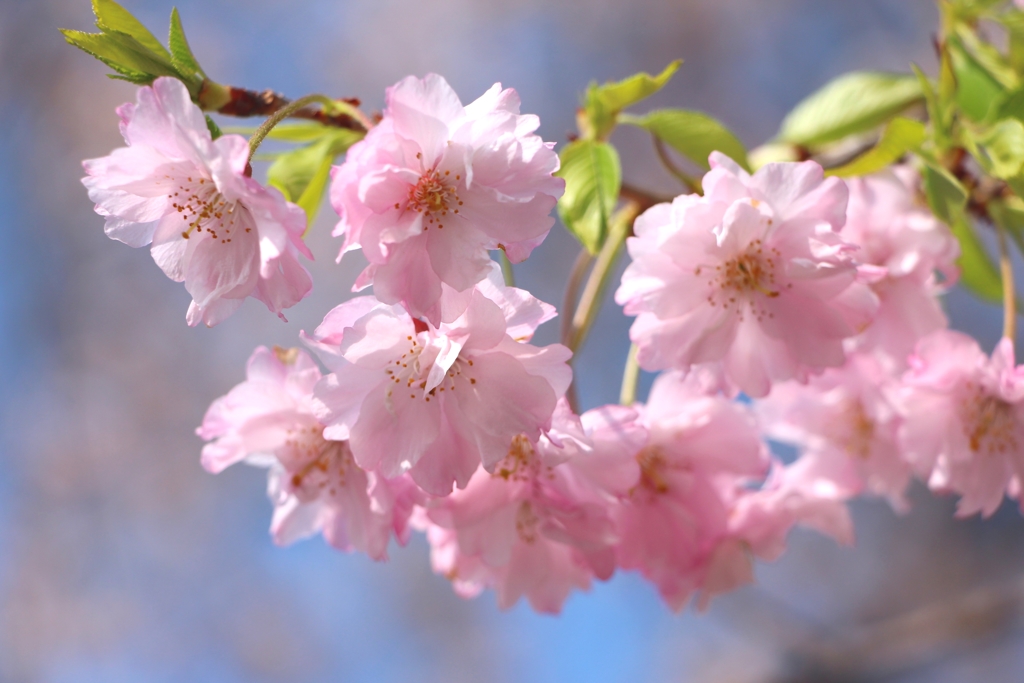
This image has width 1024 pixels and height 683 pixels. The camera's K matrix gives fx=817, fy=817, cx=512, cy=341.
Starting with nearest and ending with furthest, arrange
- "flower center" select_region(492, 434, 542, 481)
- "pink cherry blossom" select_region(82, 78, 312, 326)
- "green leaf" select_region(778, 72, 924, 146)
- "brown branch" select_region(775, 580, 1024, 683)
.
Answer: "pink cherry blossom" select_region(82, 78, 312, 326) → "flower center" select_region(492, 434, 542, 481) → "green leaf" select_region(778, 72, 924, 146) → "brown branch" select_region(775, 580, 1024, 683)

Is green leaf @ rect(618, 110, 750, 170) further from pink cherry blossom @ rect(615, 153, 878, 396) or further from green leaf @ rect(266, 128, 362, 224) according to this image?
green leaf @ rect(266, 128, 362, 224)

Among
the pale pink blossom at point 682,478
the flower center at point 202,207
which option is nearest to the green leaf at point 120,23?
the flower center at point 202,207

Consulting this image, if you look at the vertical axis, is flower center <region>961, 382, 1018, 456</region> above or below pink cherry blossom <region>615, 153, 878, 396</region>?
below

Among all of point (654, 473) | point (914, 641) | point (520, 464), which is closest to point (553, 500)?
point (520, 464)

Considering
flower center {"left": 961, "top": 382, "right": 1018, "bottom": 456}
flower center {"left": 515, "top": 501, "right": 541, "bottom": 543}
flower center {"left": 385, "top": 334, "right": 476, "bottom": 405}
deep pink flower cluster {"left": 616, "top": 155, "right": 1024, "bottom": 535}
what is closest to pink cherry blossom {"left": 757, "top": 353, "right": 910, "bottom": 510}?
deep pink flower cluster {"left": 616, "top": 155, "right": 1024, "bottom": 535}

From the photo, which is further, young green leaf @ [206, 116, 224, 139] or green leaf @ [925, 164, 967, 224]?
green leaf @ [925, 164, 967, 224]

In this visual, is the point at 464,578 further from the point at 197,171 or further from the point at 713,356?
the point at 197,171
